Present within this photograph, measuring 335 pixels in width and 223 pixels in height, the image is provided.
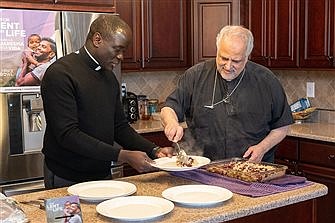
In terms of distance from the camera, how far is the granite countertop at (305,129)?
352 cm

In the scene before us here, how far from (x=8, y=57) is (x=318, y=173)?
2.12 m

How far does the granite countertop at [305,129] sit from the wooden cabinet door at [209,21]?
27.3 inches

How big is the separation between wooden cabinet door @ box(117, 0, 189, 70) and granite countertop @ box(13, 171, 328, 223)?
2.02 metres

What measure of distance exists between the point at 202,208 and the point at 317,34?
91.8 inches

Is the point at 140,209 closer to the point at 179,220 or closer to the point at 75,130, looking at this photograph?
the point at 179,220

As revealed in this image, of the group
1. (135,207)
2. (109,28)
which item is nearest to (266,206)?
(135,207)

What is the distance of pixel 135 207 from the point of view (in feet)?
5.93

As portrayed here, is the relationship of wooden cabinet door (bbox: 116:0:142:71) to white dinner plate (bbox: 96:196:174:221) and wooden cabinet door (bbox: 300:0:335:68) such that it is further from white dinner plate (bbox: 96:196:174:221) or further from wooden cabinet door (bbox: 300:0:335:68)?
white dinner plate (bbox: 96:196:174:221)

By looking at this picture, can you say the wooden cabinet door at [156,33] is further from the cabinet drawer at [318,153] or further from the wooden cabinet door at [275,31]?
the cabinet drawer at [318,153]

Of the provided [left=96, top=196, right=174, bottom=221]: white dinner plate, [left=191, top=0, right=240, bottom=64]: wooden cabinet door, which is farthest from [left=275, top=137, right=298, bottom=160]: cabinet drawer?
→ [left=96, top=196, right=174, bottom=221]: white dinner plate

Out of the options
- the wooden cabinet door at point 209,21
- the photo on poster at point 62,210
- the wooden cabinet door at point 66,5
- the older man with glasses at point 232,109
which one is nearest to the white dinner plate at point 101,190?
the photo on poster at point 62,210

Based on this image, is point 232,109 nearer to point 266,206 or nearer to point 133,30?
point 266,206

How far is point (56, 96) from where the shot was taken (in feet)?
7.30

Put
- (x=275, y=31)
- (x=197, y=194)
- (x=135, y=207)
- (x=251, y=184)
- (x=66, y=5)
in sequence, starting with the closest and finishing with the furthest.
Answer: (x=135, y=207) → (x=197, y=194) → (x=251, y=184) → (x=66, y=5) → (x=275, y=31)
